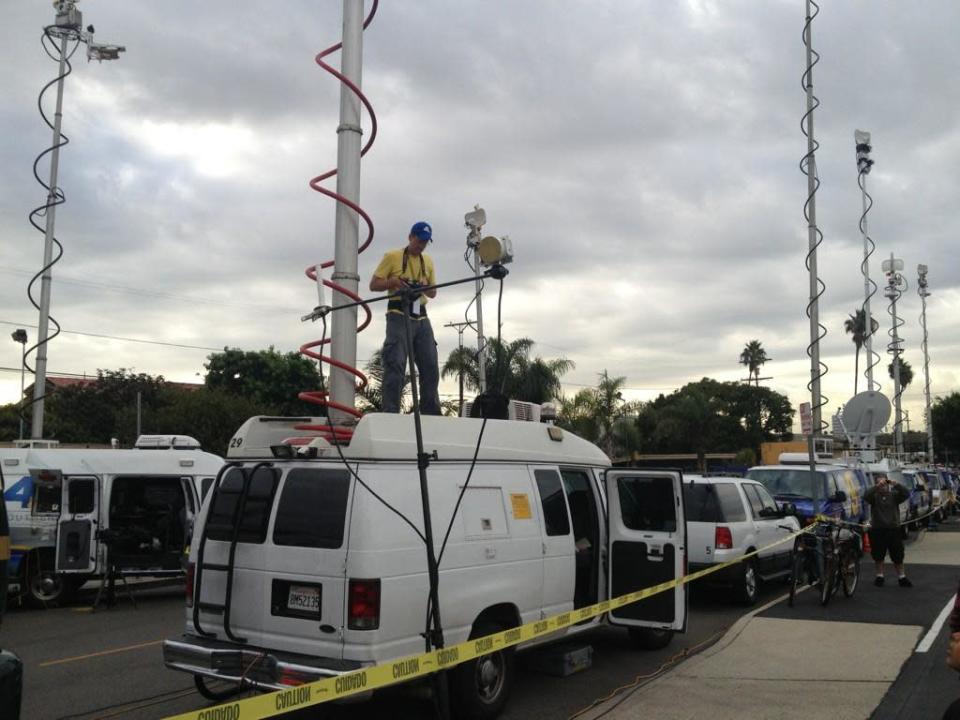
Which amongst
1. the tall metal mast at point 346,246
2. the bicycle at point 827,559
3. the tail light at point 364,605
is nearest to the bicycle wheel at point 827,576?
the bicycle at point 827,559

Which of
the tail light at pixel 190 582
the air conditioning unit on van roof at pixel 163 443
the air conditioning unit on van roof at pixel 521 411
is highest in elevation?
the air conditioning unit on van roof at pixel 521 411

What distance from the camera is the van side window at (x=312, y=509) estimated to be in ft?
18.4

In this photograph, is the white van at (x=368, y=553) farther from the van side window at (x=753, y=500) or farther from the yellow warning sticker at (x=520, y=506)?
the van side window at (x=753, y=500)

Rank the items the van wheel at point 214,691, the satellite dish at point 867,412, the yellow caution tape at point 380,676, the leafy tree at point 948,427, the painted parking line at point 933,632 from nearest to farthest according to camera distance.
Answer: the yellow caution tape at point 380,676
the van wheel at point 214,691
the painted parking line at point 933,632
the satellite dish at point 867,412
the leafy tree at point 948,427

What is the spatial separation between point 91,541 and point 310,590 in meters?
8.85

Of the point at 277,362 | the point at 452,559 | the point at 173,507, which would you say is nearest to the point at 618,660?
the point at 452,559

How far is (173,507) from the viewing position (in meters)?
14.0

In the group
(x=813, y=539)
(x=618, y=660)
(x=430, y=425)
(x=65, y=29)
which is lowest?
(x=618, y=660)

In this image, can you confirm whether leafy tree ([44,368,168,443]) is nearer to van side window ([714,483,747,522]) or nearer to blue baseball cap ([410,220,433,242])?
van side window ([714,483,747,522])

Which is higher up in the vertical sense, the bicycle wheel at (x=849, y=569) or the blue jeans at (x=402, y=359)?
the blue jeans at (x=402, y=359)

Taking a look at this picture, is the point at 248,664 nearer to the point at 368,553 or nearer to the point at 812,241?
the point at 368,553

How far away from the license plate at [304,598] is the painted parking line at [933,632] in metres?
6.18

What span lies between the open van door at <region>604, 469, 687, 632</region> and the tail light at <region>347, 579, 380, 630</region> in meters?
3.34

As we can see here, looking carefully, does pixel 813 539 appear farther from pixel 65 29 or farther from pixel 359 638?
pixel 65 29
